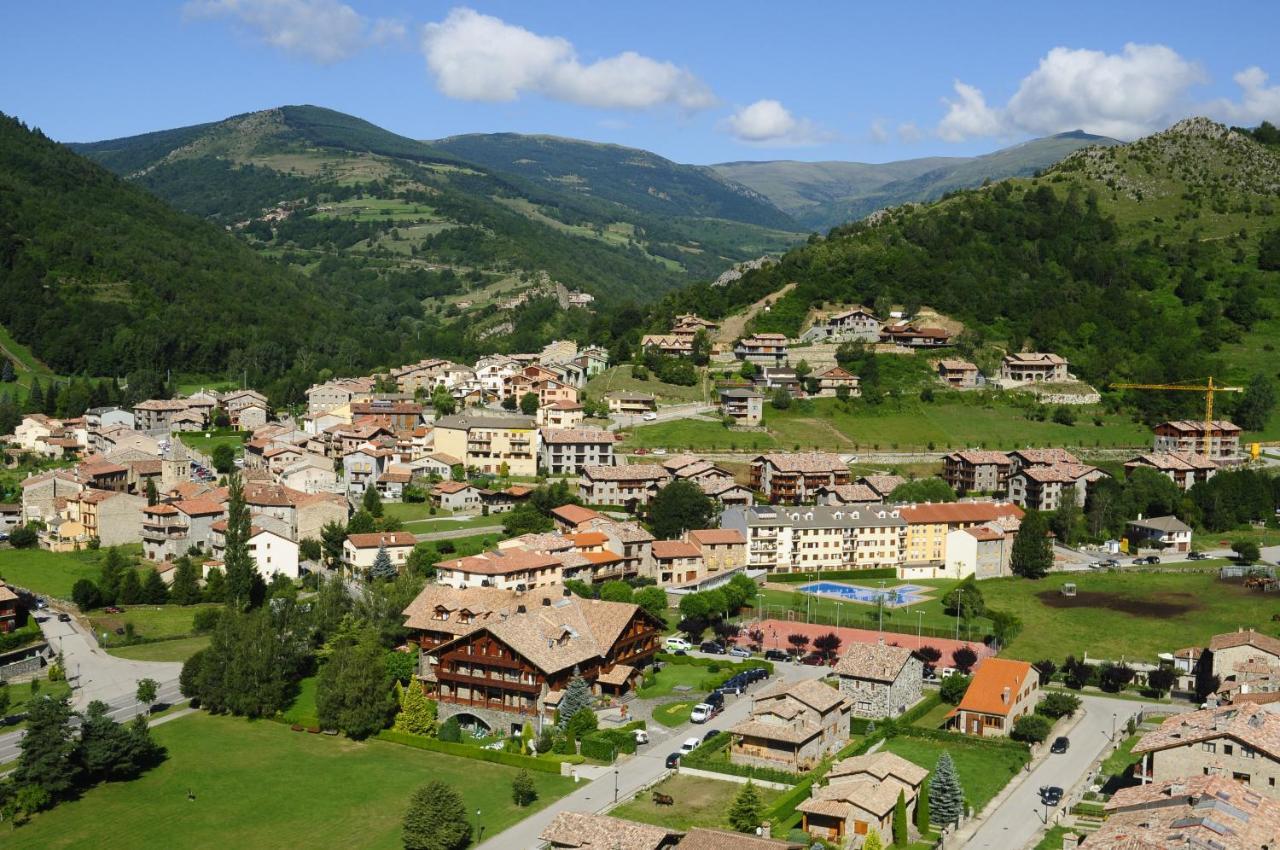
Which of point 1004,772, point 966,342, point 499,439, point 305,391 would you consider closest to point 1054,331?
point 966,342

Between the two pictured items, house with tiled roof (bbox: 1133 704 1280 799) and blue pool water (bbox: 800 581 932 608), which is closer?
house with tiled roof (bbox: 1133 704 1280 799)

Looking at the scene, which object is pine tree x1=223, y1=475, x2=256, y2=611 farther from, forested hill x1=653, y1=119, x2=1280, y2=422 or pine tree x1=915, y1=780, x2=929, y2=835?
forested hill x1=653, y1=119, x2=1280, y2=422

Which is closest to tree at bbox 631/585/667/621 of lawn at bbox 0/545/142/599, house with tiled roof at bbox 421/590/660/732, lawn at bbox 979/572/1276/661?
house with tiled roof at bbox 421/590/660/732

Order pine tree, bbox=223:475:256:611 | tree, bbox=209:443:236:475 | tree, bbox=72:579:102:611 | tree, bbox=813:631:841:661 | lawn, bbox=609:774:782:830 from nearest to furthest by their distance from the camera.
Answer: lawn, bbox=609:774:782:830
tree, bbox=813:631:841:661
pine tree, bbox=223:475:256:611
tree, bbox=72:579:102:611
tree, bbox=209:443:236:475

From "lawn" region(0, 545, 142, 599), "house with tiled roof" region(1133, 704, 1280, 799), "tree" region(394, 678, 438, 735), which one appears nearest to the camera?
"house with tiled roof" region(1133, 704, 1280, 799)

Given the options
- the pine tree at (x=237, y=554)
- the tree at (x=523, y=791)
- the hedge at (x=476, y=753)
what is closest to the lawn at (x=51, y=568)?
the pine tree at (x=237, y=554)

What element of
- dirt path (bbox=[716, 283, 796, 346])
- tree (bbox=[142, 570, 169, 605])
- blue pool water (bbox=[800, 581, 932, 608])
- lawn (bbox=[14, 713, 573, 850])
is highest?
dirt path (bbox=[716, 283, 796, 346])

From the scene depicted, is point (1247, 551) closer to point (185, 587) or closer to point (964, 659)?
point (964, 659)

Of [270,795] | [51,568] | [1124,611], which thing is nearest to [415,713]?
[270,795]
